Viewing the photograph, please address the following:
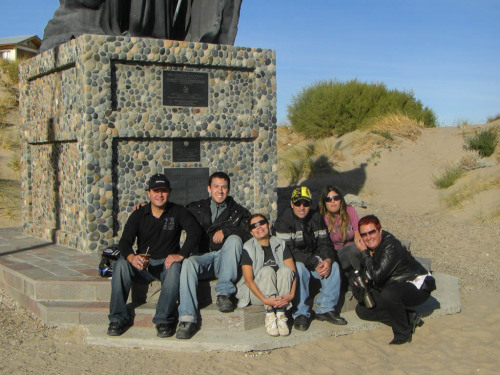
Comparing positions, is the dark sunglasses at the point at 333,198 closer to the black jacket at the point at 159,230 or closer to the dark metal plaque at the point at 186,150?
the black jacket at the point at 159,230

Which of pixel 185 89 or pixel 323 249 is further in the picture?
pixel 185 89

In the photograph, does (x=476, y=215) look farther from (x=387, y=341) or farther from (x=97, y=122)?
(x=97, y=122)

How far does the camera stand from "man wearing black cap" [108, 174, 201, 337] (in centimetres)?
479

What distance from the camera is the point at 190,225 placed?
524 centimetres

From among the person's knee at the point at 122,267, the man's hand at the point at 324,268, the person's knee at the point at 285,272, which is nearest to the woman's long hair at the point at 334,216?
the man's hand at the point at 324,268

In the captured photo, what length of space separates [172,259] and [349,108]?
16.9 meters

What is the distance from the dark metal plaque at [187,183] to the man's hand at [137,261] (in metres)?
2.02

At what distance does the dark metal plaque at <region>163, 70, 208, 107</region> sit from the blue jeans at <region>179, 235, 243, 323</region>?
2.25 meters

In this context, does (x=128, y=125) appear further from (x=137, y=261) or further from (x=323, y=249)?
(x=323, y=249)

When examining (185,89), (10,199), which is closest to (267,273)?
(185,89)

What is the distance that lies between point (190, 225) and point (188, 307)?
30.4 inches

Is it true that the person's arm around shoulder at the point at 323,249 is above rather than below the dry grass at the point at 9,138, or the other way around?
below

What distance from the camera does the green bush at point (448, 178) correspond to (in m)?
13.8

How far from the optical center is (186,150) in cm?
704
